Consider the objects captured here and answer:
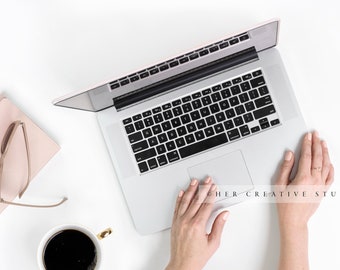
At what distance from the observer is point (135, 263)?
910 millimetres

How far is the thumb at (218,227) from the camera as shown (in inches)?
34.6

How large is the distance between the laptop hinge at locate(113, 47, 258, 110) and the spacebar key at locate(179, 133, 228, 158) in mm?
117

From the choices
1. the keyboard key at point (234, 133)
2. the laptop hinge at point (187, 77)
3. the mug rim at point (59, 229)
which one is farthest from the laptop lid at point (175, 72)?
the mug rim at point (59, 229)

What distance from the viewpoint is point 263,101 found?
0.87 meters

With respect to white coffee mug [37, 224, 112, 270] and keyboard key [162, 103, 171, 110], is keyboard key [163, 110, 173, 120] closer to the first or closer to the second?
keyboard key [162, 103, 171, 110]

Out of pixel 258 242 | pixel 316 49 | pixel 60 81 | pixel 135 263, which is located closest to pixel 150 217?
pixel 135 263

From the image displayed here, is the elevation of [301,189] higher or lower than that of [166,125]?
lower

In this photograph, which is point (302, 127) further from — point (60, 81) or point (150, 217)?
point (60, 81)

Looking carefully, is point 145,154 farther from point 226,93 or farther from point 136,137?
point 226,93

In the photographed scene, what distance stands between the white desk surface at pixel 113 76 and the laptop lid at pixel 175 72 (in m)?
0.05

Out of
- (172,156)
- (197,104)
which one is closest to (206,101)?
(197,104)

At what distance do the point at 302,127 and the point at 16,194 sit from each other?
0.57 m

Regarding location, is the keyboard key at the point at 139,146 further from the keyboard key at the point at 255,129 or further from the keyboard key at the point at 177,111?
the keyboard key at the point at 255,129

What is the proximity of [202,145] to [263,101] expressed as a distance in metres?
0.14
